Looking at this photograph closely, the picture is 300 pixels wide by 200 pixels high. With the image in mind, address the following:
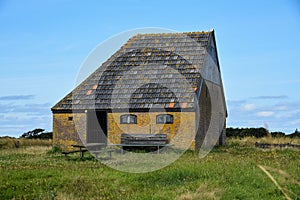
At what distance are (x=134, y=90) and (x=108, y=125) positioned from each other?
2442mm

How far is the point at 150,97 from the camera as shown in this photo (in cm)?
2459

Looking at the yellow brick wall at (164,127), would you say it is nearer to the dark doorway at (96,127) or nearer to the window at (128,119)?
the window at (128,119)

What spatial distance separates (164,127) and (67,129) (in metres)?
5.73

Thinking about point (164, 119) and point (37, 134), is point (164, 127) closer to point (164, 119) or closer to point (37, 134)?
point (164, 119)

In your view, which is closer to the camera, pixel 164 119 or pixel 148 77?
pixel 164 119

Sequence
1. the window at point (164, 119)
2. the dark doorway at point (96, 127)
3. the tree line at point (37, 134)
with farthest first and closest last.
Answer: the tree line at point (37, 134)
the dark doorway at point (96, 127)
the window at point (164, 119)

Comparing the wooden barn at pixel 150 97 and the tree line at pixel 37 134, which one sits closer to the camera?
the wooden barn at pixel 150 97

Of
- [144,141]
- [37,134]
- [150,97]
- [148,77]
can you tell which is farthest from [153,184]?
[37,134]

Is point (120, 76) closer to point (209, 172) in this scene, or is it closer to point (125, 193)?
point (209, 172)

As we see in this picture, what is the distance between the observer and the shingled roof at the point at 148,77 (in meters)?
24.4

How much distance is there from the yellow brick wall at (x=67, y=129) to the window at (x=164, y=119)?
4.41m

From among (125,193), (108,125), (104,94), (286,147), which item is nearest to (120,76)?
(104,94)

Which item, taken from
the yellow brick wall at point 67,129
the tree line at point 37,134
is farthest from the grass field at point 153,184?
the tree line at point 37,134

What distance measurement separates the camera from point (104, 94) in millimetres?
25766
